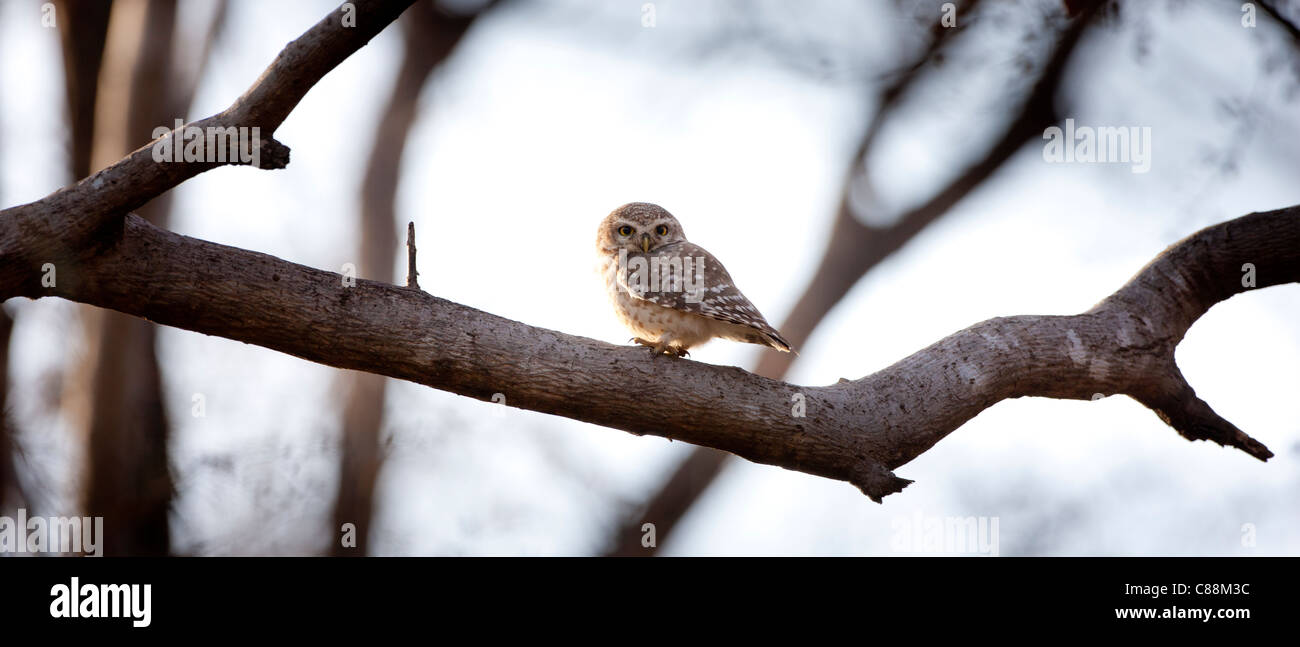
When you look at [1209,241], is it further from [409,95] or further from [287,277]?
[409,95]

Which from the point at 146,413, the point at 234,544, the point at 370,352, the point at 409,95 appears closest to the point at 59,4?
the point at 409,95

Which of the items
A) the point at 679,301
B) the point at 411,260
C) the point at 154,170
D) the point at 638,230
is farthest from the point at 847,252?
the point at 154,170

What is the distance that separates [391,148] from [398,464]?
3268mm

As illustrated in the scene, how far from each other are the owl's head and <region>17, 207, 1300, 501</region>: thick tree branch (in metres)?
2.54

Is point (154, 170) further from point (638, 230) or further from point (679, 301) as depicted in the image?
point (638, 230)

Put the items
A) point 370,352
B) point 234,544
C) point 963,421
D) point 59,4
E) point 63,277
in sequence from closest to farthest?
1. point 63,277
2. point 370,352
3. point 963,421
4. point 234,544
5. point 59,4

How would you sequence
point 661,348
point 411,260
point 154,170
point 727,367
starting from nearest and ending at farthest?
point 154,170, point 411,260, point 727,367, point 661,348

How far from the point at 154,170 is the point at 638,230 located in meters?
4.11

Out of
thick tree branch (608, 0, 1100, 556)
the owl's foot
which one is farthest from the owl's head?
thick tree branch (608, 0, 1100, 556)

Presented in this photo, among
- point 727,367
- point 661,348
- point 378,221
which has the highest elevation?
point 378,221

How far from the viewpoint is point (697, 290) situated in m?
6.37

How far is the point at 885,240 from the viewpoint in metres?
10.2

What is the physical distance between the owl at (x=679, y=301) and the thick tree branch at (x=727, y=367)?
22.3 inches

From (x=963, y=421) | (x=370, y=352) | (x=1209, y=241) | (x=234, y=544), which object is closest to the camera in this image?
(x=370, y=352)
